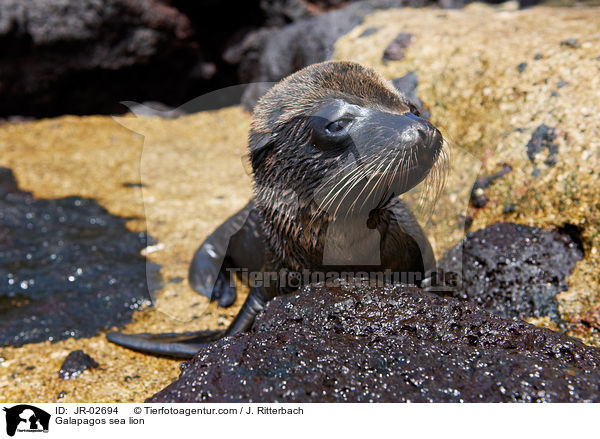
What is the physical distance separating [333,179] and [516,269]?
59.2 inches

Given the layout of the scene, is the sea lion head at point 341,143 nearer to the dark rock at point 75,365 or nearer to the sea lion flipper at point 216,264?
the sea lion flipper at point 216,264

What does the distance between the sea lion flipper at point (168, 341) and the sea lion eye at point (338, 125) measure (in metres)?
1.60

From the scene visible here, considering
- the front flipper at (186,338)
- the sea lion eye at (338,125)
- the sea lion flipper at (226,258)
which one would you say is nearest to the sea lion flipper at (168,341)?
the front flipper at (186,338)

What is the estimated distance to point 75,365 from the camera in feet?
10.4

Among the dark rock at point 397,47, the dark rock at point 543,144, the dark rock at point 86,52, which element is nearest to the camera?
the dark rock at point 543,144

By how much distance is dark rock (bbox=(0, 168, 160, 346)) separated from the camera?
3.72m

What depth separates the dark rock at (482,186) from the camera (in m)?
3.89

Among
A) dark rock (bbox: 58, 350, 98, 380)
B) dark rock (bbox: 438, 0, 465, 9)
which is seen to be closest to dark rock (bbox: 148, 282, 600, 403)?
dark rock (bbox: 58, 350, 98, 380)

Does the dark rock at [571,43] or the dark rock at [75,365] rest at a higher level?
the dark rock at [571,43]

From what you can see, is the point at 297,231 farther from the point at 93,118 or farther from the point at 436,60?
the point at 93,118

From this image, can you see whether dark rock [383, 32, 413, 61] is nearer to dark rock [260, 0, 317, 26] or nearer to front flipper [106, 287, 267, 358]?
front flipper [106, 287, 267, 358]

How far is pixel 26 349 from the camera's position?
135 inches
